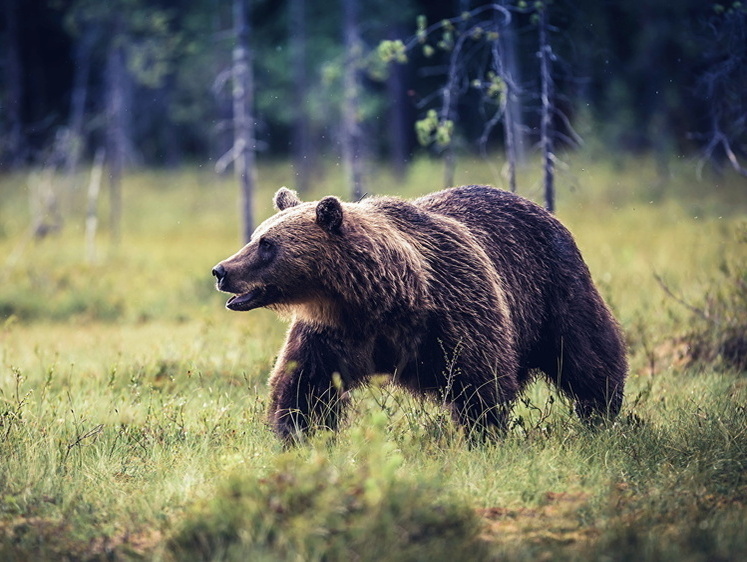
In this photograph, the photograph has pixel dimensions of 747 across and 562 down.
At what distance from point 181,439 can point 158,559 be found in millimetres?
1987

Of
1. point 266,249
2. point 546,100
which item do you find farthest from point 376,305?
point 546,100

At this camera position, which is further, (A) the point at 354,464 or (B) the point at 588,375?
(B) the point at 588,375

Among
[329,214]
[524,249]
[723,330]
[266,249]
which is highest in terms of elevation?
[329,214]

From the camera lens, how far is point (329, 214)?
529 centimetres

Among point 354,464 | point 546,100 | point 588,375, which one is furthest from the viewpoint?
point 546,100

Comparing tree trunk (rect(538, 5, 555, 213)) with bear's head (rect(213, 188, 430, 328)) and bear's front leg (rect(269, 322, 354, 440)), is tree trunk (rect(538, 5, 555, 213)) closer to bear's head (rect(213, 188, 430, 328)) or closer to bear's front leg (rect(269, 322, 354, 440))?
bear's head (rect(213, 188, 430, 328))

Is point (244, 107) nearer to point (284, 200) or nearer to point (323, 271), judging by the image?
point (284, 200)

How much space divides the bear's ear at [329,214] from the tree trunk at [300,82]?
69.0 feet

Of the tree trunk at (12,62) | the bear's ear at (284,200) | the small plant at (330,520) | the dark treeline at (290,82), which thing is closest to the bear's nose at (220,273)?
the bear's ear at (284,200)

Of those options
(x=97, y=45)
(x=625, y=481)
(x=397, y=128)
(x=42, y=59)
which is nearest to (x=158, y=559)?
(x=625, y=481)

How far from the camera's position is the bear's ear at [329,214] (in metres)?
5.23

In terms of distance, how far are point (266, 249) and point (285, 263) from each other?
153 mm

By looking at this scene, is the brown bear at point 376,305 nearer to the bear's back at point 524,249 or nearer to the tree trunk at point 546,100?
the bear's back at point 524,249

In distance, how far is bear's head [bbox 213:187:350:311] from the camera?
17.3 ft
